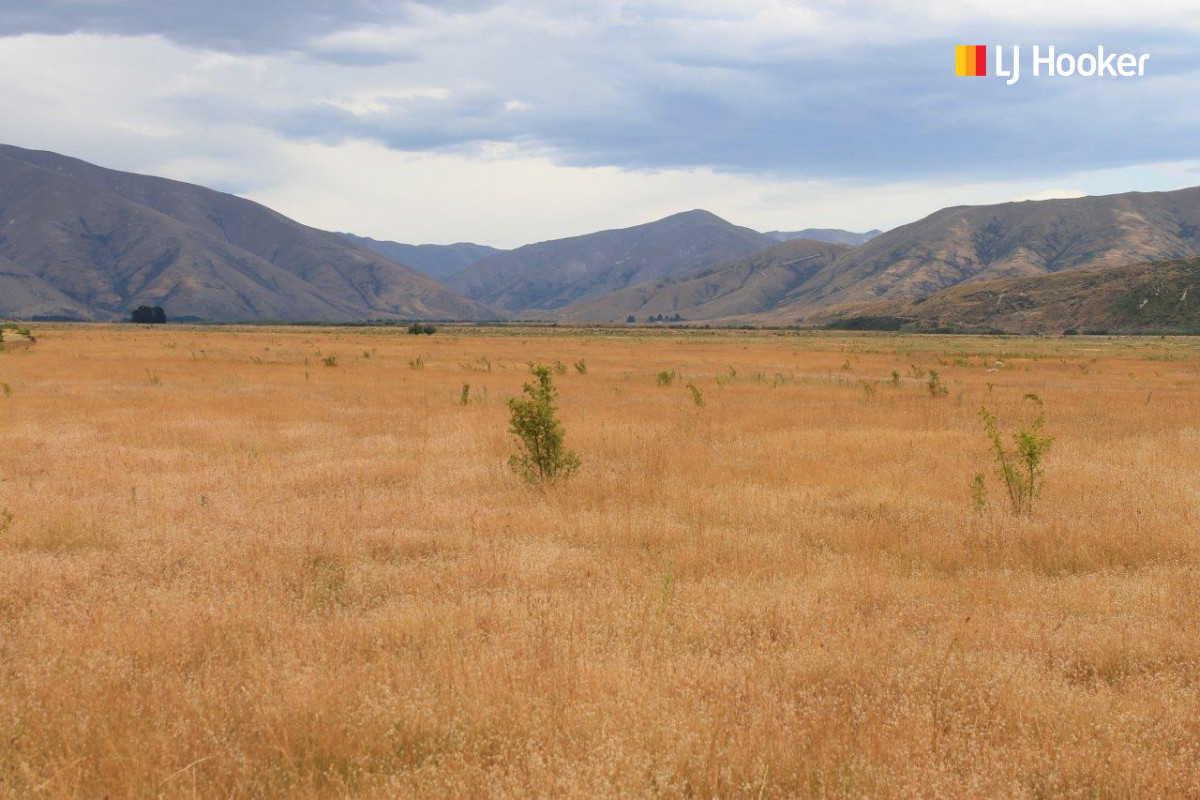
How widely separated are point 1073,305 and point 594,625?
165864mm

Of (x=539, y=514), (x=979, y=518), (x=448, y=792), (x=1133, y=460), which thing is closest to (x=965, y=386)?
(x=1133, y=460)

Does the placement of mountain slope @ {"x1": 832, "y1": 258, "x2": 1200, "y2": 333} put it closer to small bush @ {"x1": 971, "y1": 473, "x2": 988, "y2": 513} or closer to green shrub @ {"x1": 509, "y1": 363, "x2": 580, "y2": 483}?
small bush @ {"x1": 971, "y1": 473, "x2": 988, "y2": 513}

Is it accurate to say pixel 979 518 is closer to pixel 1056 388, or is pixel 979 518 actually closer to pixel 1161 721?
pixel 1161 721

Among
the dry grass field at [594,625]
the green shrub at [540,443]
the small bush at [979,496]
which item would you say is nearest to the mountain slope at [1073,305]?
the small bush at [979,496]

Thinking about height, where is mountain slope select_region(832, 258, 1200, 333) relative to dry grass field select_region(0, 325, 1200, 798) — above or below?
above

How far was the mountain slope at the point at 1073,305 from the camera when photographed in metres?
127

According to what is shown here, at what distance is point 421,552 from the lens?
339 inches

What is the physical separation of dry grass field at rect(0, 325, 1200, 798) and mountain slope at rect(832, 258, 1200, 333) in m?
139

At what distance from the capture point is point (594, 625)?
6.14m

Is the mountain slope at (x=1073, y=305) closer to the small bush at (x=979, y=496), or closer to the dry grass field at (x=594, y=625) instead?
the small bush at (x=979, y=496)

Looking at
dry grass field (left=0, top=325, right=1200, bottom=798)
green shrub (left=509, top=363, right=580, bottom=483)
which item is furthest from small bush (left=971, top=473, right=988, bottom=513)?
green shrub (left=509, top=363, right=580, bottom=483)

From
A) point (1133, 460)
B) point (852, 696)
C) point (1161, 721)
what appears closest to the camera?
point (1161, 721)

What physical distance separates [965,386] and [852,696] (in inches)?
1167

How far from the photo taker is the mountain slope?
127000mm
